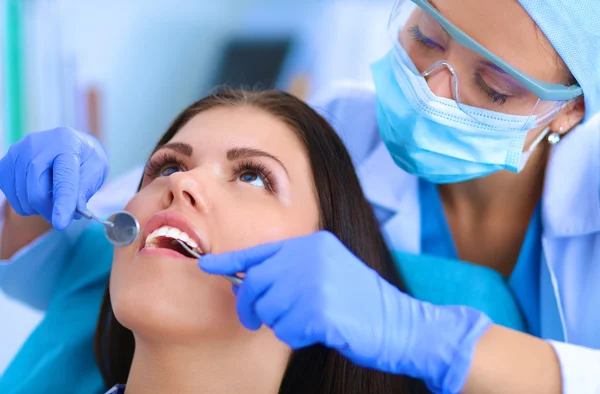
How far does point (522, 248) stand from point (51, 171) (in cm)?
114

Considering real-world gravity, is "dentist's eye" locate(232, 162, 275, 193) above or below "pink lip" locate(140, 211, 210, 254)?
above

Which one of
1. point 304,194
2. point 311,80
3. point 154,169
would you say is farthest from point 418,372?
point 311,80

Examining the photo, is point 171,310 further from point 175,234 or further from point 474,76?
point 474,76

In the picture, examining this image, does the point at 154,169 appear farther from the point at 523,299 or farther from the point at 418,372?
the point at 523,299

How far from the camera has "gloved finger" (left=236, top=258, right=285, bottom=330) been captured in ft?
3.22

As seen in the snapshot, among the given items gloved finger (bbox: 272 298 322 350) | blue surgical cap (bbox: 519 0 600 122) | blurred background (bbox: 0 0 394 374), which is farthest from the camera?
blurred background (bbox: 0 0 394 374)

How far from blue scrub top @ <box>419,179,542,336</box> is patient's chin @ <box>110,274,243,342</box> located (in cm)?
83

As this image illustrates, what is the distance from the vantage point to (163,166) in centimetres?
134

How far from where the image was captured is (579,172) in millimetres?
1560

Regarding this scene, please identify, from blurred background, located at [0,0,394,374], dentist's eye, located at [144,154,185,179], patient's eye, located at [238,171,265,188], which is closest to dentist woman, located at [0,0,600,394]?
dentist's eye, located at [144,154,185,179]

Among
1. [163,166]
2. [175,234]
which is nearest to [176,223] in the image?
[175,234]

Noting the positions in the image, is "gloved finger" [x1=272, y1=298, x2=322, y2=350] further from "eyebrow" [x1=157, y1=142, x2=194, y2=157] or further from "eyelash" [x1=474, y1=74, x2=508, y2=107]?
"eyelash" [x1=474, y1=74, x2=508, y2=107]

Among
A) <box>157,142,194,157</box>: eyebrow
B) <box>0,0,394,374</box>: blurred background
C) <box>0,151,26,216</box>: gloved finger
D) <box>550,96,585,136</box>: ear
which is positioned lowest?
<box>0,0,394,374</box>: blurred background

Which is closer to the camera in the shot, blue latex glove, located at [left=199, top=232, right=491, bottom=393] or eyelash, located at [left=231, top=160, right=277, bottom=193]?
blue latex glove, located at [left=199, top=232, right=491, bottom=393]
